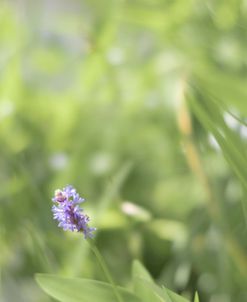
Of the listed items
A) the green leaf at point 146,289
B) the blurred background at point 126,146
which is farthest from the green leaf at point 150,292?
the blurred background at point 126,146

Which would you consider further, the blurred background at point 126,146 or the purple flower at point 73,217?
the blurred background at point 126,146

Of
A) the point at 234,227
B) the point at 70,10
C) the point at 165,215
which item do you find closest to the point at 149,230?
the point at 165,215

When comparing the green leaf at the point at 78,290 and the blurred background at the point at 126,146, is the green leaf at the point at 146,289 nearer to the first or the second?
the green leaf at the point at 78,290

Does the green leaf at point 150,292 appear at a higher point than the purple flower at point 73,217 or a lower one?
lower

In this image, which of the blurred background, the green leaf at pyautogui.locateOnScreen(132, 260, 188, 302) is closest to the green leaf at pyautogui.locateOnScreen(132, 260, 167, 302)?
the green leaf at pyautogui.locateOnScreen(132, 260, 188, 302)

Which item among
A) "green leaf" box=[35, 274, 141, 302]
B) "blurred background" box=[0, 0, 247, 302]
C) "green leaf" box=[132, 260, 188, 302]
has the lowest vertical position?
"green leaf" box=[132, 260, 188, 302]

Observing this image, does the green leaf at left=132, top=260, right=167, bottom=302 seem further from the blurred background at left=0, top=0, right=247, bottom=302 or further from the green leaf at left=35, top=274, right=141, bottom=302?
the blurred background at left=0, top=0, right=247, bottom=302
